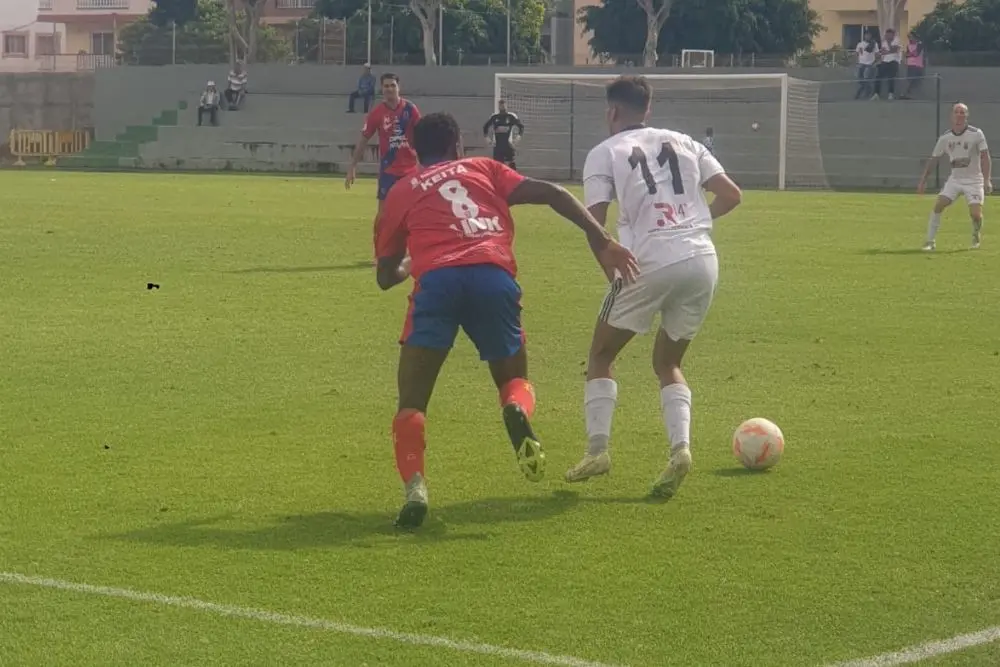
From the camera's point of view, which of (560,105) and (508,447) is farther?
(560,105)

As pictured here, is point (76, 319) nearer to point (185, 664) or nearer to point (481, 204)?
point (481, 204)

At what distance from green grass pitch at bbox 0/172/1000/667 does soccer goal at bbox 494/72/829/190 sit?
29128mm

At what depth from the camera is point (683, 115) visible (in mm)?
46688

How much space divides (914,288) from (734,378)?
646 centimetres

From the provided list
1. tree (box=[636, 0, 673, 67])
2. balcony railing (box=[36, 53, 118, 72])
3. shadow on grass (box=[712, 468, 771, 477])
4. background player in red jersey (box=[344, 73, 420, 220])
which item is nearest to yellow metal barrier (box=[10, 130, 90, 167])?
balcony railing (box=[36, 53, 118, 72])

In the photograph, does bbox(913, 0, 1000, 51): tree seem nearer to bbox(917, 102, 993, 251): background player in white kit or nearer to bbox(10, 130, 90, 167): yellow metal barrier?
bbox(10, 130, 90, 167): yellow metal barrier

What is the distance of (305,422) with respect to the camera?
935 centimetres

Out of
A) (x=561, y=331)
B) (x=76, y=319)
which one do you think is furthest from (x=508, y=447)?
(x=76, y=319)

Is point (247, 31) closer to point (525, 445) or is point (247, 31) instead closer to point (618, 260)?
point (618, 260)

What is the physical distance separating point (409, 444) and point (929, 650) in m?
2.51

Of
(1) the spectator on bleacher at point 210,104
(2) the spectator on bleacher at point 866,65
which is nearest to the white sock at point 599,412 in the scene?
(2) the spectator on bleacher at point 866,65

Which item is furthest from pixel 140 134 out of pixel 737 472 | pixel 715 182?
pixel 715 182

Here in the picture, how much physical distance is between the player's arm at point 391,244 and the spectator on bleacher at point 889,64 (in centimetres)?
4065

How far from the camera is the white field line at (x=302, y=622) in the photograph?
518 centimetres
